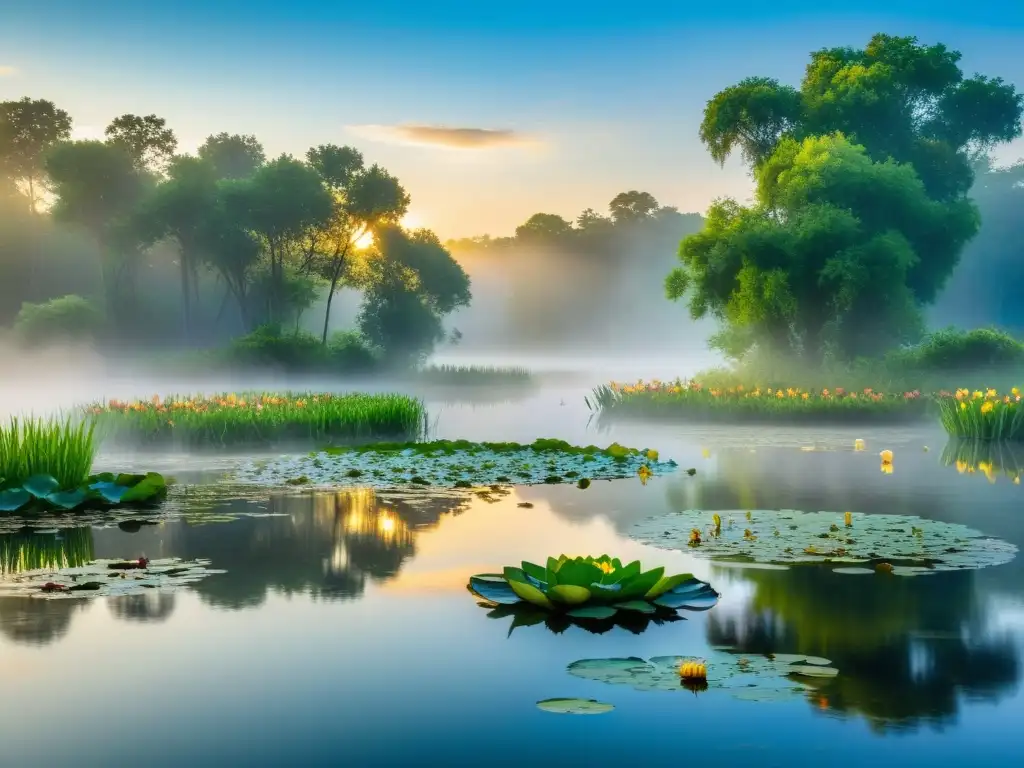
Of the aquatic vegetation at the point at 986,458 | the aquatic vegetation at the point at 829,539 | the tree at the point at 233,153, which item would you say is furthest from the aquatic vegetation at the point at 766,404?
the tree at the point at 233,153

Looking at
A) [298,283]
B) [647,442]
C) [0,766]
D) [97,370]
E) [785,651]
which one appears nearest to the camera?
[0,766]

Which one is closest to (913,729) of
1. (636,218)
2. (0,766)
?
(0,766)

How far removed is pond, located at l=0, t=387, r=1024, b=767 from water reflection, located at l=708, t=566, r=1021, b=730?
0.07 ft

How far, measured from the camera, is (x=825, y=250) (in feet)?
120

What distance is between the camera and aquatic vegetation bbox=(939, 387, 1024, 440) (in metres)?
24.5

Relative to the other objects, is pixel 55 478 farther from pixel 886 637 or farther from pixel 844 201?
pixel 844 201

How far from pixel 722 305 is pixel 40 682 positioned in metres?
34.1

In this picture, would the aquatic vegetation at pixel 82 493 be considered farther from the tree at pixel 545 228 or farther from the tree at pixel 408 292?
the tree at pixel 545 228

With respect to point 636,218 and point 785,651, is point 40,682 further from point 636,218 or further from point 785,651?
point 636,218

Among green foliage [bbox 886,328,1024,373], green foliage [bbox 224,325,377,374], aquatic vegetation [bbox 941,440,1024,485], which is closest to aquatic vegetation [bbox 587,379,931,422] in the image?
green foliage [bbox 886,328,1024,373]

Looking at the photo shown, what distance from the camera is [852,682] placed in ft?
22.2

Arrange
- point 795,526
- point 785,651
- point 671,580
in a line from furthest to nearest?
point 795,526 → point 671,580 → point 785,651

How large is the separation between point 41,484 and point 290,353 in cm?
3738

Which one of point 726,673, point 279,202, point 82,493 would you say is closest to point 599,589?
point 726,673
